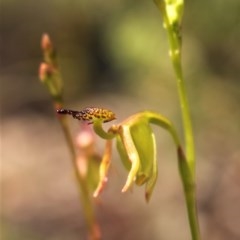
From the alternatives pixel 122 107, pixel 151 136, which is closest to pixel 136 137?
pixel 151 136

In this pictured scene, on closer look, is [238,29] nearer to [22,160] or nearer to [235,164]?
[235,164]

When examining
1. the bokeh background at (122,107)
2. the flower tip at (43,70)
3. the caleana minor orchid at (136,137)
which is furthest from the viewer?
the bokeh background at (122,107)

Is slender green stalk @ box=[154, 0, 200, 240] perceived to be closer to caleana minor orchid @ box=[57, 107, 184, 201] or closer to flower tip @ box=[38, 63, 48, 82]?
caleana minor orchid @ box=[57, 107, 184, 201]

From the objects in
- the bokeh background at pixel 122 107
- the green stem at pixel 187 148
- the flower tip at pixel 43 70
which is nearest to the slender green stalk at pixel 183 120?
the green stem at pixel 187 148

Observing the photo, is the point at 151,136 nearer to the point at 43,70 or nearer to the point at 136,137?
the point at 136,137

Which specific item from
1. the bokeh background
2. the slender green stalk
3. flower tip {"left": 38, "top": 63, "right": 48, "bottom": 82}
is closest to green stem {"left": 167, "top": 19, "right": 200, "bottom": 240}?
the slender green stalk

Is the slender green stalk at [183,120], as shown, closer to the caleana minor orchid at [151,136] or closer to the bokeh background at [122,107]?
the caleana minor orchid at [151,136]

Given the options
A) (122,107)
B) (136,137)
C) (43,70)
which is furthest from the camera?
(122,107)

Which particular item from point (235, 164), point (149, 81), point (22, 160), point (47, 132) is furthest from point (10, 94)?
point (235, 164)

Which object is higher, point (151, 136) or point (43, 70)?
point (43, 70)
